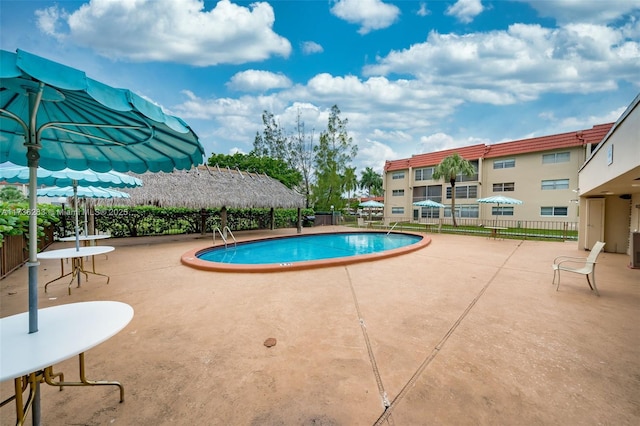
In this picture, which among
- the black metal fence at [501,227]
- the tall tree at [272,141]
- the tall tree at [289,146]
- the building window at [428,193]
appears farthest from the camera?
the tall tree at [272,141]

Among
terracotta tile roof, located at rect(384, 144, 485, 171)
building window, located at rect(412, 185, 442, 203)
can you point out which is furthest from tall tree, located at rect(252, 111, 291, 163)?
building window, located at rect(412, 185, 442, 203)

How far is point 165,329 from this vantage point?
3.39m

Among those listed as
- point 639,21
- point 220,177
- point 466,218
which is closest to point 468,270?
point 639,21

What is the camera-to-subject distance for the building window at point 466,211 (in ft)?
87.7

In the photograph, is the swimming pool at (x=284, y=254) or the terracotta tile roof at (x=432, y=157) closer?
the swimming pool at (x=284, y=254)

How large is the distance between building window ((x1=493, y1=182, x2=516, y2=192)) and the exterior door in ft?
54.6

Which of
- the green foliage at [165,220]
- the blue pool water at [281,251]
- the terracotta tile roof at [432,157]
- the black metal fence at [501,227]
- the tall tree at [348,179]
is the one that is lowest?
the blue pool water at [281,251]

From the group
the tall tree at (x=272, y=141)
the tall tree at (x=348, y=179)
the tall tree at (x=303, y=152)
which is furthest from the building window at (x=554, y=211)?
the tall tree at (x=272, y=141)

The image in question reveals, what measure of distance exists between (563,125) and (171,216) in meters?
31.5

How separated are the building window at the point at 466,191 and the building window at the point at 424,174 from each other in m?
2.63

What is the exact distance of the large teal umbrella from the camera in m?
1.20

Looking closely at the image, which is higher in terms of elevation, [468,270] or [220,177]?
[220,177]

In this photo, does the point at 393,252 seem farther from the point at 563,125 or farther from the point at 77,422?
the point at 563,125

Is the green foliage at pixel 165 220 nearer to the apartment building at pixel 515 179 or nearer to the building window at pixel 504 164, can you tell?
the apartment building at pixel 515 179
